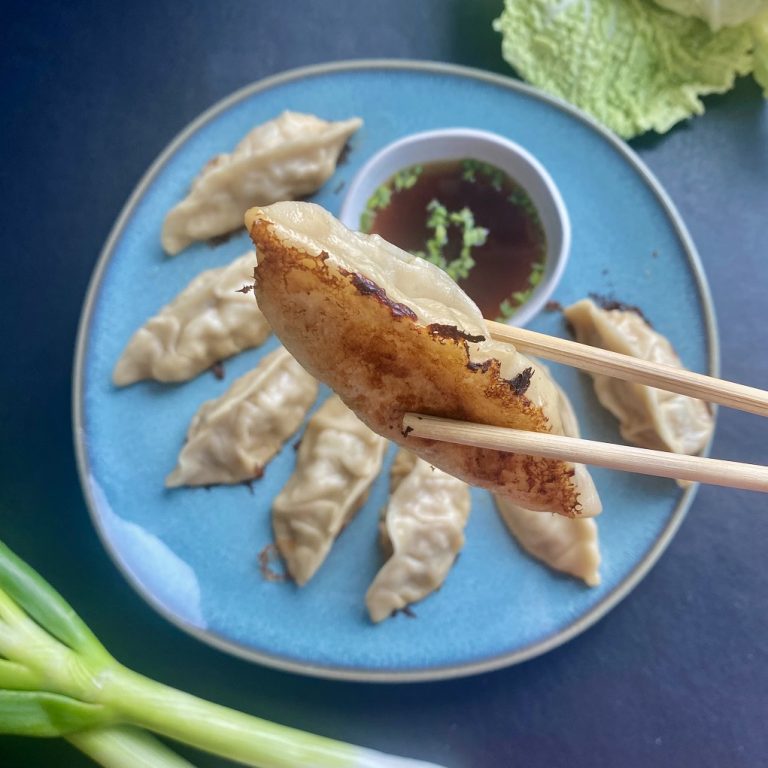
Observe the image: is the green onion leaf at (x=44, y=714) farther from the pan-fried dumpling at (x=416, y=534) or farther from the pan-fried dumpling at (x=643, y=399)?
the pan-fried dumpling at (x=643, y=399)

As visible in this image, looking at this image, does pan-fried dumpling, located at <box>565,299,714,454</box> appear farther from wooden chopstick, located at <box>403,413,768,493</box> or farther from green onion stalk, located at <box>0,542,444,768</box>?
green onion stalk, located at <box>0,542,444,768</box>

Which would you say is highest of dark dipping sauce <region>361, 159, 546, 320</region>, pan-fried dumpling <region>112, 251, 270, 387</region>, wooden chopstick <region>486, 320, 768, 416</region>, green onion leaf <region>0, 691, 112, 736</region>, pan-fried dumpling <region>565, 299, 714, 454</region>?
dark dipping sauce <region>361, 159, 546, 320</region>

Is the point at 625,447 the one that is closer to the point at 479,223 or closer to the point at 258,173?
the point at 479,223

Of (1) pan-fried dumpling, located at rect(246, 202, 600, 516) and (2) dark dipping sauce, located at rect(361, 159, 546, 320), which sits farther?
(2) dark dipping sauce, located at rect(361, 159, 546, 320)

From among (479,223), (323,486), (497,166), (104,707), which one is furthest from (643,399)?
(104,707)

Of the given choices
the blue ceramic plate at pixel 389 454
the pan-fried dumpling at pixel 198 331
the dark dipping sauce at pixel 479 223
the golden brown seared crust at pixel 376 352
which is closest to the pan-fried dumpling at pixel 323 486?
the blue ceramic plate at pixel 389 454

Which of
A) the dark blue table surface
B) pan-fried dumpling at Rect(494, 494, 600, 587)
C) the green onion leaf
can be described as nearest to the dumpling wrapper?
pan-fried dumpling at Rect(494, 494, 600, 587)

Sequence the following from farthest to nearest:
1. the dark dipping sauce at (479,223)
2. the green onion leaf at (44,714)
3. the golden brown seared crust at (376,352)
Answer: the dark dipping sauce at (479,223) < the green onion leaf at (44,714) < the golden brown seared crust at (376,352)

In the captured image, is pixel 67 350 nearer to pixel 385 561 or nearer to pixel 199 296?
pixel 199 296
